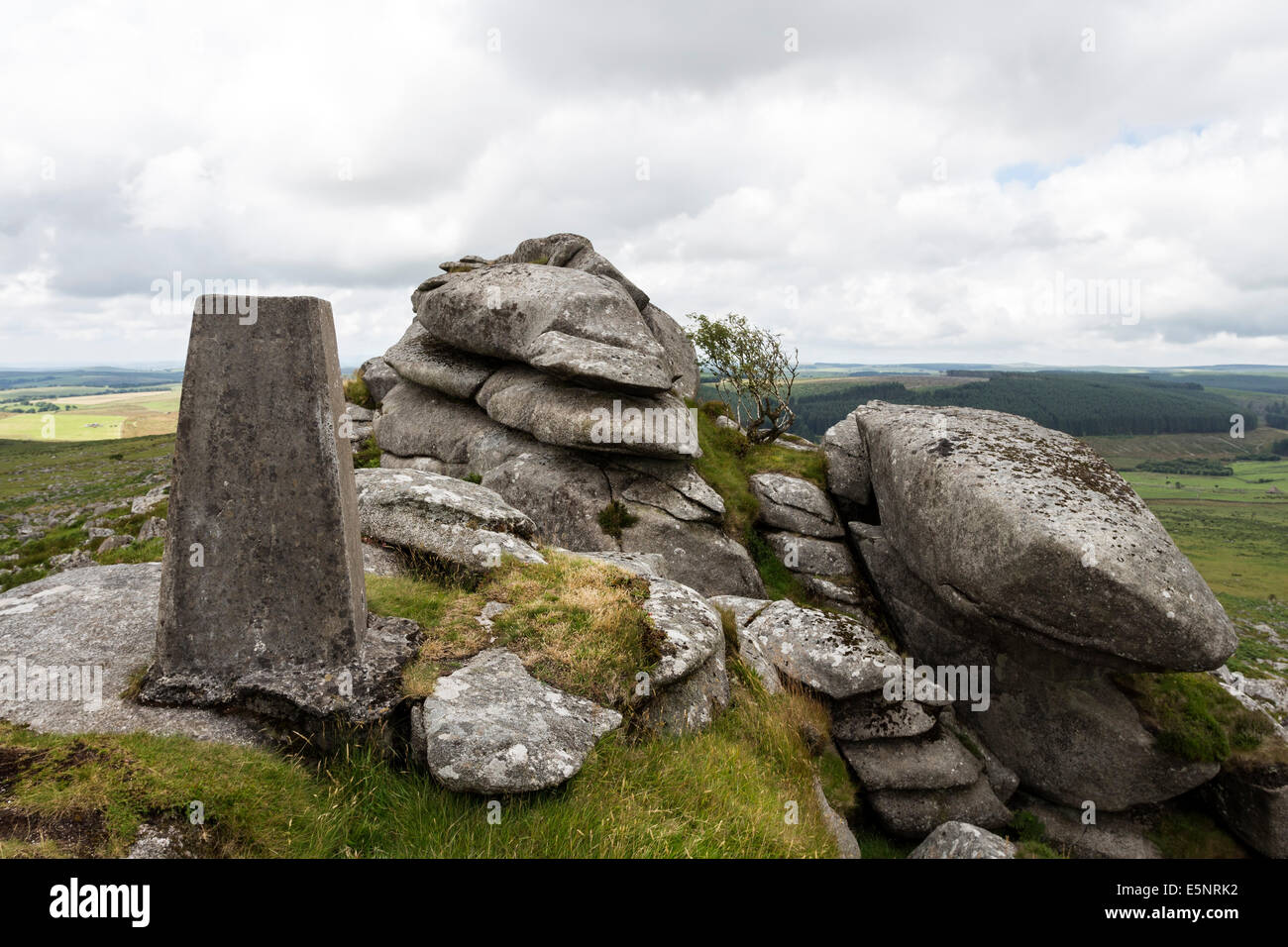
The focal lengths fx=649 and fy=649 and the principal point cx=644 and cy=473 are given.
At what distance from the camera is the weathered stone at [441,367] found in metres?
24.0

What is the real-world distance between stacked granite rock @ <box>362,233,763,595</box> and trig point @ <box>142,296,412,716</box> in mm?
11858

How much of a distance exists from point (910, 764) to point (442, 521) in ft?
37.8

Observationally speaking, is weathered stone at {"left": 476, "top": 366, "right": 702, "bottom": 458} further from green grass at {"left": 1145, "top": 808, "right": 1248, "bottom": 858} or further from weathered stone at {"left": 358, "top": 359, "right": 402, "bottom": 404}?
green grass at {"left": 1145, "top": 808, "right": 1248, "bottom": 858}

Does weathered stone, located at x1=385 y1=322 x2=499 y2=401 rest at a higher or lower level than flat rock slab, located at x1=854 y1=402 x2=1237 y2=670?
higher

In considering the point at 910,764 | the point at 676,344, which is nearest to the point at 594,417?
the point at 676,344

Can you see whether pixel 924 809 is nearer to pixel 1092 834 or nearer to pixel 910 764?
pixel 910 764

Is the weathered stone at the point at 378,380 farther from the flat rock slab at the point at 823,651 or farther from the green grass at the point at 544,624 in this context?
the flat rock slab at the point at 823,651

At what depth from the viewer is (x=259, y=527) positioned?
7.67m

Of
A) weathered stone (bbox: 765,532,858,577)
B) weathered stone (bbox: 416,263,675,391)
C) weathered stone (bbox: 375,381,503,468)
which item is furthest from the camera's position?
weathered stone (bbox: 375,381,503,468)

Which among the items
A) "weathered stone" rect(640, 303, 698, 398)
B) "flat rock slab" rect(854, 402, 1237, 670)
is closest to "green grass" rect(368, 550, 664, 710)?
"flat rock slab" rect(854, 402, 1237, 670)

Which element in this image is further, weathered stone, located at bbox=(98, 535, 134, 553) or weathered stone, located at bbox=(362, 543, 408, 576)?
weathered stone, located at bbox=(98, 535, 134, 553)

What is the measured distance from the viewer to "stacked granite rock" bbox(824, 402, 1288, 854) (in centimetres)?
1290

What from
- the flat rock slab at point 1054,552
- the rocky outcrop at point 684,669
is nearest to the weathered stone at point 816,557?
the flat rock slab at point 1054,552

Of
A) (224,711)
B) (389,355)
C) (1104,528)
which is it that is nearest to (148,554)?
(224,711)
